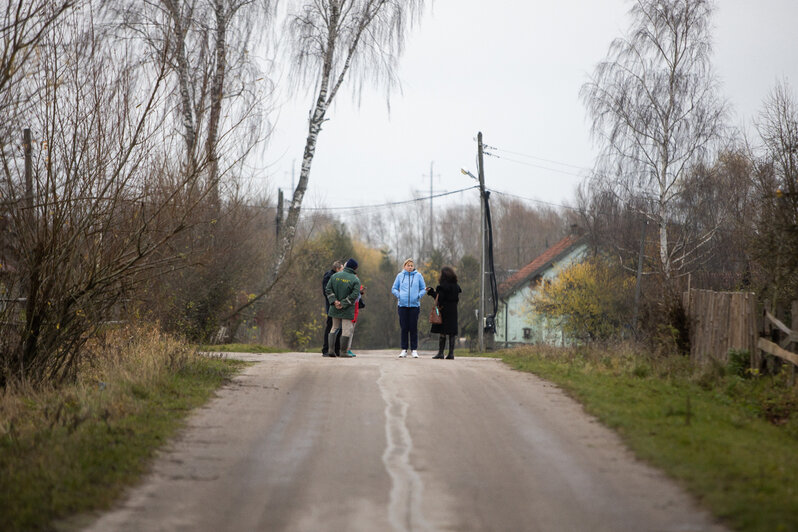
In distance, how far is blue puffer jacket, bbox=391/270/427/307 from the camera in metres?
16.1

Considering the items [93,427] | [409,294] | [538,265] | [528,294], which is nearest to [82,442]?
[93,427]

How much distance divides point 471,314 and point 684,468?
176 ft

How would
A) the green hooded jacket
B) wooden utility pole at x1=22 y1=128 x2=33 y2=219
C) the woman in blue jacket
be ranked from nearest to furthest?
wooden utility pole at x1=22 y1=128 x2=33 y2=219
the green hooded jacket
the woman in blue jacket

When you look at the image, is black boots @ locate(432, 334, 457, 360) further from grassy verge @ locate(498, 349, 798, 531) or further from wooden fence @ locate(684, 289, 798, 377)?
wooden fence @ locate(684, 289, 798, 377)

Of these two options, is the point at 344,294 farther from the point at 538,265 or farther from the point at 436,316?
the point at 538,265

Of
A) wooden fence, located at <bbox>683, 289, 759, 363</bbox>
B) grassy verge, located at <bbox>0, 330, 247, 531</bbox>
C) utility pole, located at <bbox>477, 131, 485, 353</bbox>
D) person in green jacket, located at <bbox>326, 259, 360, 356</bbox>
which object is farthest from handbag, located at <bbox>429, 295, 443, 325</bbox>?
utility pole, located at <bbox>477, 131, 485, 353</bbox>

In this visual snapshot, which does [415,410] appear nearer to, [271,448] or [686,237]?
[271,448]

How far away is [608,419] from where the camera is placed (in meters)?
8.27

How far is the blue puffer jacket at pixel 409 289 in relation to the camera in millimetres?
16062

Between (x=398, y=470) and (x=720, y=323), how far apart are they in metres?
8.95

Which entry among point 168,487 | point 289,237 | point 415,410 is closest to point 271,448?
point 168,487

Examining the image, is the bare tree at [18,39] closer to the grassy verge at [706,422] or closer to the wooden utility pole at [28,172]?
the wooden utility pole at [28,172]

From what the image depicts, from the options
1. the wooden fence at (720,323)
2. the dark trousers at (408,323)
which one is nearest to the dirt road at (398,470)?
the wooden fence at (720,323)

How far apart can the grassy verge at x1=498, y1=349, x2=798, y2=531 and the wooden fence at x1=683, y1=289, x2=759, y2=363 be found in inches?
34.4
